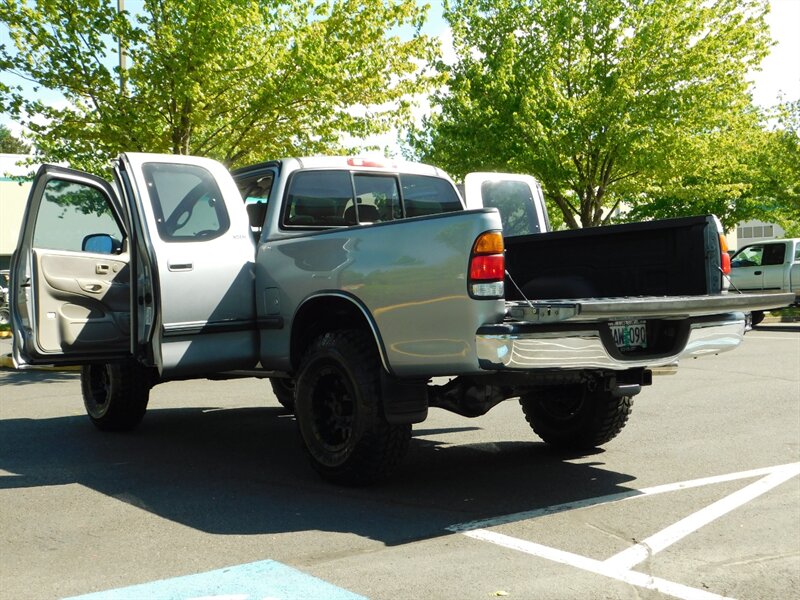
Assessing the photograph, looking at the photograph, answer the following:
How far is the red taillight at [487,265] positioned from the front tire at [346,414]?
3.37 feet

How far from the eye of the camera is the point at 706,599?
3865 mm

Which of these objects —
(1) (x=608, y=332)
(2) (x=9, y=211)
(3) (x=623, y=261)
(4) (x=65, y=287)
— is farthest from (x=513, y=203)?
(2) (x=9, y=211)

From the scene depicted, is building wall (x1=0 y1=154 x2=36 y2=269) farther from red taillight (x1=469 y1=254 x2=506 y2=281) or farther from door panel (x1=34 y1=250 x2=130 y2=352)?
red taillight (x1=469 y1=254 x2=506 y2=281)

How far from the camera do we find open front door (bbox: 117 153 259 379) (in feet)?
20.7

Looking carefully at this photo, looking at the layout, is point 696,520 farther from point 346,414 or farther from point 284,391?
point 284,391

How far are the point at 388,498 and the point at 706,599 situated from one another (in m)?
2.24

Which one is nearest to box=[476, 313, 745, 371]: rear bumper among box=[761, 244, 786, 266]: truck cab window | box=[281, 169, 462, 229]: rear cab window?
box=[281, 169, 462, 229]: rear cab window

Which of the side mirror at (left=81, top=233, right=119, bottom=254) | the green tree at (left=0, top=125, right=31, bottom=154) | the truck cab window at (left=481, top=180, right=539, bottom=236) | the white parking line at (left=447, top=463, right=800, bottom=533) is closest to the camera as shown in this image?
the white parking line at (left=447, top=463, right=800, bottom=533)

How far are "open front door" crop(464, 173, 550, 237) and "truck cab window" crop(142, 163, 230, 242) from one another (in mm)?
2487

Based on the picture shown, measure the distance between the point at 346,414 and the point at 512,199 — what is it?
11.5ft

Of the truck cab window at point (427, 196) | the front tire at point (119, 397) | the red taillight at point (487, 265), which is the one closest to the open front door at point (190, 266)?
the truck cab window at point (427, 196)

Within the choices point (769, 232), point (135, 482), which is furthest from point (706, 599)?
point (769, 232)

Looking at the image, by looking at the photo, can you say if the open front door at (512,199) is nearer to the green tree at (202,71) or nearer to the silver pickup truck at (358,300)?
the silver pickup truck at (358,300)

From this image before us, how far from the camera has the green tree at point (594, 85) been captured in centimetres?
2627
